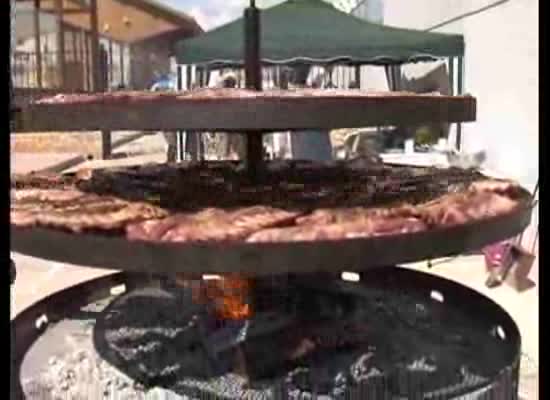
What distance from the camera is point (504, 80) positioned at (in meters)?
5.48

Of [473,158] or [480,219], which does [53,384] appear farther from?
[473,158]

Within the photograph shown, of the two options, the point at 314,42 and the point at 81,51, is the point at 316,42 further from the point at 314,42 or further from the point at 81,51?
the point at 81,51

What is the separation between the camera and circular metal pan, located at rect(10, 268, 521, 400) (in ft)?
4.64

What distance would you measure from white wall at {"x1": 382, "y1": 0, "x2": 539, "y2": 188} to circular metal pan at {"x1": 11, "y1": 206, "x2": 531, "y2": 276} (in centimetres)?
301

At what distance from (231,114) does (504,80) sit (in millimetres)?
4827

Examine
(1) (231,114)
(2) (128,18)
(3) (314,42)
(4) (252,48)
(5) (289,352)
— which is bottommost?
(5) (289,352)

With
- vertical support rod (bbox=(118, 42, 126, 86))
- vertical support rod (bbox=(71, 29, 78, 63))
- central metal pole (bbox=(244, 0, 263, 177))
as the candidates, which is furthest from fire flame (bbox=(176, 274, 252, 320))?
vertical support rod (bbox=(71, 29, 78, 63))

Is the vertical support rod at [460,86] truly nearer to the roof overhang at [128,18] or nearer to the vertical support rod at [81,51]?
the roof overhang at [128,18]

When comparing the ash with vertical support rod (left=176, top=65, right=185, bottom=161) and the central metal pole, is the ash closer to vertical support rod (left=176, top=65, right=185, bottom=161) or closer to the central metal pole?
the central metal pole

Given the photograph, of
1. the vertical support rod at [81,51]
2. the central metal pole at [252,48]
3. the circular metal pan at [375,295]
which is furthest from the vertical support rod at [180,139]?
the vertical support rod at [81,51]

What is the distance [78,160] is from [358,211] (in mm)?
7335

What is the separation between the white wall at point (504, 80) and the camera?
4.59 m

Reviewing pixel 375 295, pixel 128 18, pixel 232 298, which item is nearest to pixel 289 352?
pixel 232 298

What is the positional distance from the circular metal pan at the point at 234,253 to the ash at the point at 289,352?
55 centimetres
